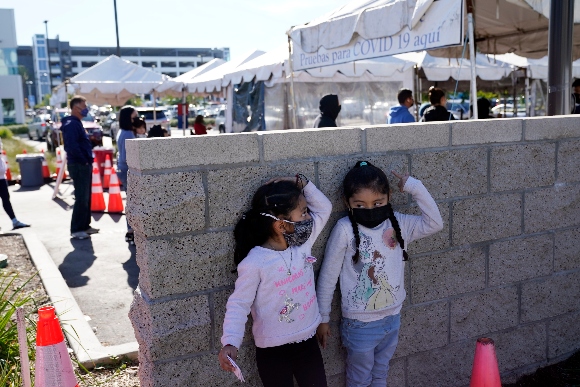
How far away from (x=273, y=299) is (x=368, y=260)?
24.7 inches

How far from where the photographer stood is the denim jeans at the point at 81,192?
8.27 m

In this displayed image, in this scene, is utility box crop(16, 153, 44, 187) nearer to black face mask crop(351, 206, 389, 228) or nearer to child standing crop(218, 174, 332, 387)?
child standing crop(218, 174, 332, 387)

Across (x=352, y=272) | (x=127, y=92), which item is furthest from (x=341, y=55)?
(x=127, y=92)

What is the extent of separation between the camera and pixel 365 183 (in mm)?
3033

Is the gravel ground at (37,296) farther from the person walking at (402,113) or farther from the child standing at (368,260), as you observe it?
the person walking at (402,113)

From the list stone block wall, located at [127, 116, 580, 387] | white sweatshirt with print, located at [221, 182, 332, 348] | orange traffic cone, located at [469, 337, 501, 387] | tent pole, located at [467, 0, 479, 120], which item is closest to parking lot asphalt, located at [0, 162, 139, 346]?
stone block wall, located at [127, 116, 580, 387]

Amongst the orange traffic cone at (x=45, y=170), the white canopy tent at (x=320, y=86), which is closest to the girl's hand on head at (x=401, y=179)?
the white canopy tent at (x=320, y=86)

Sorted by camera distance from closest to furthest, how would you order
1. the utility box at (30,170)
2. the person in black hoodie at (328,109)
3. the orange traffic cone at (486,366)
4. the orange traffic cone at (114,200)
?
the orange traffic cone at (486,366), the person in black hoodie at (328,109), the orange traffic cone at (114,200), the utility box at (30,170)

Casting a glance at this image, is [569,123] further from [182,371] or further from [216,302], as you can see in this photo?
[182,371]

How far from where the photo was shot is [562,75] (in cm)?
488

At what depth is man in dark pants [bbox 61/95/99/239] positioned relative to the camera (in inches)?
319

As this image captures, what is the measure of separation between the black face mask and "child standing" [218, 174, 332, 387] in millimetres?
276

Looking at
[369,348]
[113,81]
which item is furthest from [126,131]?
[113,81]

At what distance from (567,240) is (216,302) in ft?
8.77
